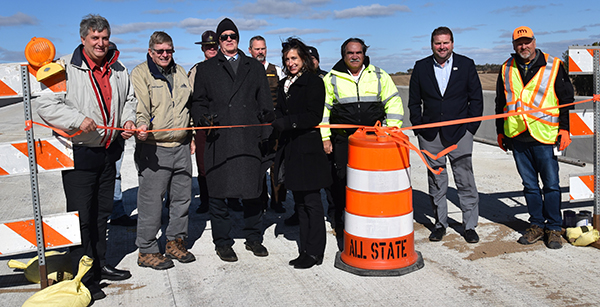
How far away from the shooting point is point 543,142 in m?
5.29

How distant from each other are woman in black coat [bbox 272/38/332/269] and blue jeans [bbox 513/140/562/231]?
85.5 inches

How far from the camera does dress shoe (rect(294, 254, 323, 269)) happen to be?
4910 mm

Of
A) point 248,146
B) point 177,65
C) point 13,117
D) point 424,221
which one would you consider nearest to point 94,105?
point 177,65

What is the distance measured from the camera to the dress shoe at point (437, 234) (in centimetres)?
564

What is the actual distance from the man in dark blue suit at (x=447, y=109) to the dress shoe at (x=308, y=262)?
1.40 m

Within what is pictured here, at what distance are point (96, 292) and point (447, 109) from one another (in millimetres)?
3801

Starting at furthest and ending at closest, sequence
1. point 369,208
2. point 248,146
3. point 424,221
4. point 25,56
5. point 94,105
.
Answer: point 424,221 → point 248,146 → point 369,208 → point 94,105 → point 25,56

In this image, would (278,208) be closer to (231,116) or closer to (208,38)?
(231,116)

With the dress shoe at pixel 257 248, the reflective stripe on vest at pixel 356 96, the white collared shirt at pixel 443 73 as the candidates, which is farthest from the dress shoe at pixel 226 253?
the white collared shirt at pixel 443 73

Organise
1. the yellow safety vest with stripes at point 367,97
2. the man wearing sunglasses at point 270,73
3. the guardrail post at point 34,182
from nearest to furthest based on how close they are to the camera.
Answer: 1. the guardrail post at point 34,182
2. the yellow safety vest with stripes at point 367,97
3. the man wearing sunglasses at point 270,73

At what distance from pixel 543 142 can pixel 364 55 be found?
201cm

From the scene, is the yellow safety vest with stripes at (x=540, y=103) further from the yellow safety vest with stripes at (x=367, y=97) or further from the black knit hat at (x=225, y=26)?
the black knit hat at (x=225, y=26)

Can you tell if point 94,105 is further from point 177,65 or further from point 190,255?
point 190,255

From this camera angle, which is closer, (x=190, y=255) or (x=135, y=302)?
(x=135, y=302)
